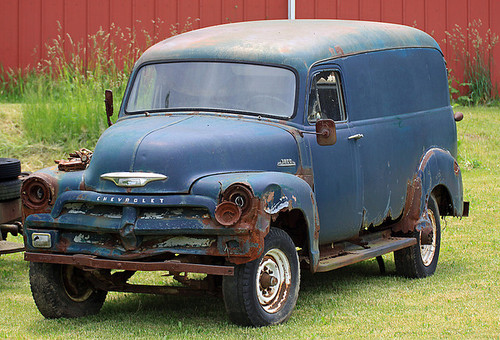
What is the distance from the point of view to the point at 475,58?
17.1 meters

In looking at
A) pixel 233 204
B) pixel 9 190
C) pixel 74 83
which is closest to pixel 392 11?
pixel 74 83

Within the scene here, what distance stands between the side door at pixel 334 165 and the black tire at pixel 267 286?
0.68 meters

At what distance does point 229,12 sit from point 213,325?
10.5 meters

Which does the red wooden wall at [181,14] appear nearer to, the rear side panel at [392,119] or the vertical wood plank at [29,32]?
the vertical wood plank at [29,32]

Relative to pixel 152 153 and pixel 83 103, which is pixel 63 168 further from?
pixel 83 103

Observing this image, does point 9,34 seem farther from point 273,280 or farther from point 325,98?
point 273,280

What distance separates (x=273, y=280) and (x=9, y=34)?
34.8 feet

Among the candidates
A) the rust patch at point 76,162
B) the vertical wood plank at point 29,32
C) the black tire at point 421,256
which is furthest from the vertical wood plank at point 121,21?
the rust patch at point 76,162

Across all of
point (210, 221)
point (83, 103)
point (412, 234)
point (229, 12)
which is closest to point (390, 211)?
point (412, 234)

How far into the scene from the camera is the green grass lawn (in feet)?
21.0

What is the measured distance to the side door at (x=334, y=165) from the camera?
7.21m

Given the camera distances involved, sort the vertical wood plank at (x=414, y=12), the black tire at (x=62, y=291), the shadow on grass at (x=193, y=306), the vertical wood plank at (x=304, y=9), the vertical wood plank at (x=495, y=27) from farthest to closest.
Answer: the vertical wood plank at (x=495, y=27) < the vertical wood plank at (x=414, y=12) < the vertical wood plank at (x=304, y=9) < the black tire at (x=62, y=291) < the shadow on grass at (x=193, y=306)

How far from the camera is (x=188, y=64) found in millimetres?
7492

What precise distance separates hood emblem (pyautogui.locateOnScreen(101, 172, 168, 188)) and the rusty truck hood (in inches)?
1.2
